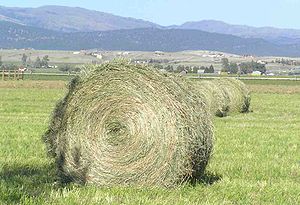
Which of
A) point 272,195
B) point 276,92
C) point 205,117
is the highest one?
point 205,117

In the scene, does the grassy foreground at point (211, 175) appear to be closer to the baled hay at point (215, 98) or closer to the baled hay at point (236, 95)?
the baled hay at point (215, 98)

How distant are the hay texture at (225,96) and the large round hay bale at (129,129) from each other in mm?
13776

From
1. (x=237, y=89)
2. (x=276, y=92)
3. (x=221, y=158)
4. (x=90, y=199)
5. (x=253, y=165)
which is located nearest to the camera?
(x=90, y=199)

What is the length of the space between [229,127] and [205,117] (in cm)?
925

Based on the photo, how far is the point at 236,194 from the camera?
8.51 metres

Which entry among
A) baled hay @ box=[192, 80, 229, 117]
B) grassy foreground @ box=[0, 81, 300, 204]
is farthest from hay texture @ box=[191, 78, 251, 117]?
grassy foreground @ box=[0, 81, 300, 204]

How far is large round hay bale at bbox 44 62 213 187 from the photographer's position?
905cm

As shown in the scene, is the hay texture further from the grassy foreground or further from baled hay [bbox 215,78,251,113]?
the grassy foreground

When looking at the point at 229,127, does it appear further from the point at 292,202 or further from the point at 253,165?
the point at 292,202

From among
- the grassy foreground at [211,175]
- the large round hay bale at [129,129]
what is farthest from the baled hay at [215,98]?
the large round hay bale at [129,129]

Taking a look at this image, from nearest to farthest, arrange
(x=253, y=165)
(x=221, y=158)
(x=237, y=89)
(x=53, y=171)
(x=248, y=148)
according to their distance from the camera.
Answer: (x=53, y=171) < (x=253, y=165) < (x=221, y=158) < (x=248, y=148) < (x=237, y=89)

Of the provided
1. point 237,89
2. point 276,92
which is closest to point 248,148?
point 237,89

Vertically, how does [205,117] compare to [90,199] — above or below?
above

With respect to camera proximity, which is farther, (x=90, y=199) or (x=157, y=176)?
(x=157, y=176)
